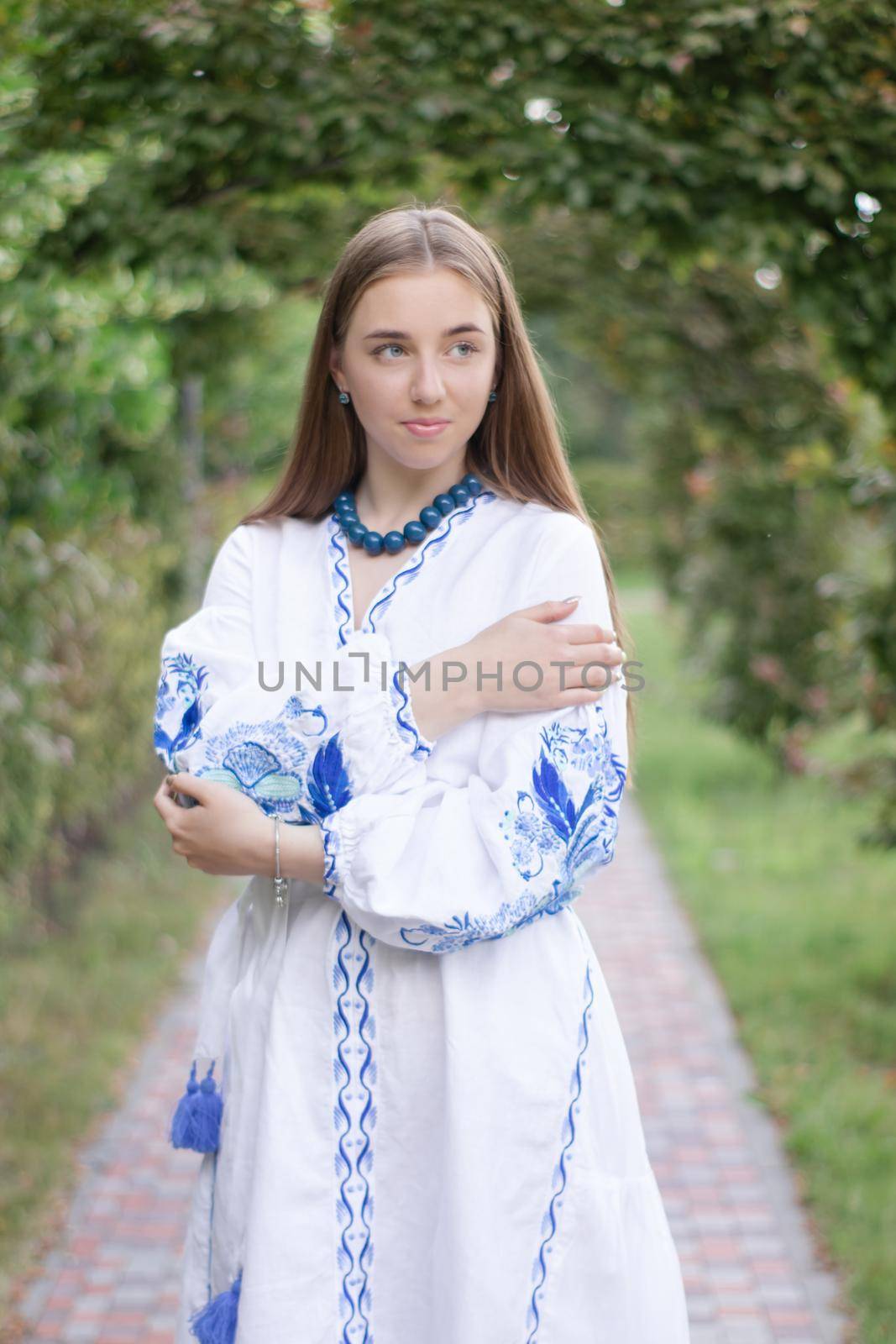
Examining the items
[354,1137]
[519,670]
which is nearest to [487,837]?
[519,670]

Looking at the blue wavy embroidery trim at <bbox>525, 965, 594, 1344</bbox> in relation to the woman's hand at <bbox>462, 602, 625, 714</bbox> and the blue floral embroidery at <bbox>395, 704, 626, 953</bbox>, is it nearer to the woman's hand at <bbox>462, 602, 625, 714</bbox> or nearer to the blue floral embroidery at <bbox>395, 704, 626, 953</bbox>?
the blue floral embroidery at <bbox>395, 704, 626, 953</bbox>

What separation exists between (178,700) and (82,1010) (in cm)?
324

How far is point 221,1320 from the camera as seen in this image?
1.66 meters

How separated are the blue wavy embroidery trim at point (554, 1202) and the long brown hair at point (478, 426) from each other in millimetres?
405

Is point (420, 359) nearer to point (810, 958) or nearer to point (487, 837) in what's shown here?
point (487, 837)

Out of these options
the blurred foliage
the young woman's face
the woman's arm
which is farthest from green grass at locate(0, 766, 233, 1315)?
the young woman's face

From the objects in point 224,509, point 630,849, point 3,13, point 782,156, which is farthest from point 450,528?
point 224,509

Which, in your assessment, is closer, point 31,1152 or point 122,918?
point 31,1152

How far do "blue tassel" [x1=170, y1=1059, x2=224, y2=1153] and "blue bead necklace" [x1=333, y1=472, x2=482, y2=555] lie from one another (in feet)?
2.42

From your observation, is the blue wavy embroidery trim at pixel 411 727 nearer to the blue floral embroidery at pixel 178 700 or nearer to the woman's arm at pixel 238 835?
the woman's arm at pixel 238 835

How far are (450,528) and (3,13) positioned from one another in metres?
2.08

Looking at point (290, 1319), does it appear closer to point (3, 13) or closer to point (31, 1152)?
point (31, 1152)

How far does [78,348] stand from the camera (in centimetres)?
392

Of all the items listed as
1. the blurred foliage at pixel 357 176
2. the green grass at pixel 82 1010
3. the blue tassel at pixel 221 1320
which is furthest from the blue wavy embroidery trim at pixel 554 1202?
the green grass at pixel 82 1010
